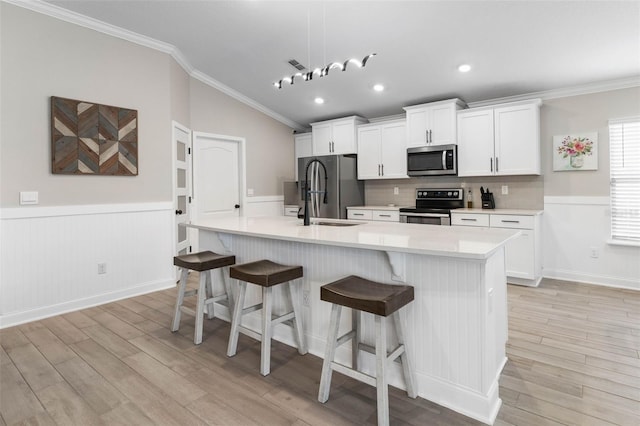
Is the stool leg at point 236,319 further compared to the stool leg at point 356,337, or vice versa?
the stool leg at point 236,319

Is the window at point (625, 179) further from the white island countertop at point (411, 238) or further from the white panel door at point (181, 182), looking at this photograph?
the white panel door at point (181, 182)

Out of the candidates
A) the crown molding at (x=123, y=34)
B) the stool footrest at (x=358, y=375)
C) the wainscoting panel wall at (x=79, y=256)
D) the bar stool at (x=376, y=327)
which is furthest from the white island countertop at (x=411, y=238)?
the crown molding at (x=123, y=34)

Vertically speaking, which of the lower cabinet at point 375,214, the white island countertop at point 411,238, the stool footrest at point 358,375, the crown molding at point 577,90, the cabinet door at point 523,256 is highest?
the crown molding at point 577,90

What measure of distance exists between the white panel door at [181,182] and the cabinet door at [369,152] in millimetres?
2514

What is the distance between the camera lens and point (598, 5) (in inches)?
106

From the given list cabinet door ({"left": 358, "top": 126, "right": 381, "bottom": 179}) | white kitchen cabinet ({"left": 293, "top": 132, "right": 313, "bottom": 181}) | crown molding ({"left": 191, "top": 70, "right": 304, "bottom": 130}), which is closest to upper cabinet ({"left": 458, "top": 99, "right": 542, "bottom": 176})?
cabinet door ({"left": 358, "top": 126, "right": 381, "bottom": 179})

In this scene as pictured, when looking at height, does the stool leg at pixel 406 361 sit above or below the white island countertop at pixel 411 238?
below

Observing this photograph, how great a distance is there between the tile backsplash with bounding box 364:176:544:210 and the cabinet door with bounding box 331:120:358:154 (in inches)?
26.4

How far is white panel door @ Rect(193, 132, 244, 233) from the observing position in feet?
16.2

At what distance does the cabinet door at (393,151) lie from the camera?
497 centimetres

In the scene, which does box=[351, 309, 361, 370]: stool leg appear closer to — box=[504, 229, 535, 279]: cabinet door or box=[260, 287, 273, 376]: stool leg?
box=[260, 287, 273, 376]: stool leg

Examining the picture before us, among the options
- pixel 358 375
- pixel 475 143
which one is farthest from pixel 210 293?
pixel 475 143

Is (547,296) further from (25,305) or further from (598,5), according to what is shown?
(25,305)

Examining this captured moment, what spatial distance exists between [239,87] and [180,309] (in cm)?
348
